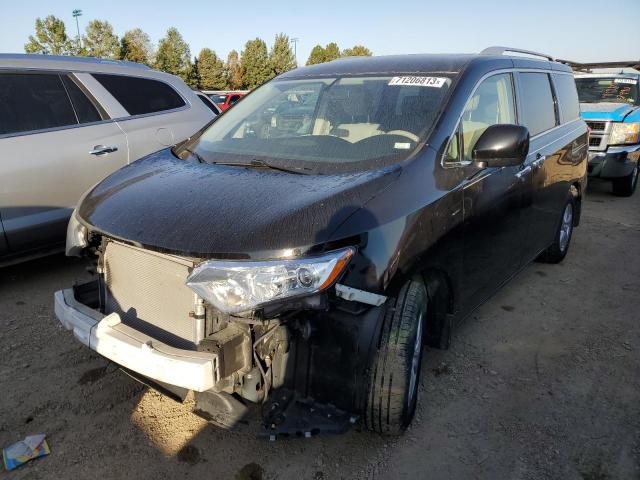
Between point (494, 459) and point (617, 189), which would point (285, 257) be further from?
point (617, 189)

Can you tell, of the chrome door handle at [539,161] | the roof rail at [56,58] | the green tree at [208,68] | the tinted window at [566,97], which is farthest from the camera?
the green tree at [208,68]

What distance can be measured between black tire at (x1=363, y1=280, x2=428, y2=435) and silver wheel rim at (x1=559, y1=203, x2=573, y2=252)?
3121 millimetres

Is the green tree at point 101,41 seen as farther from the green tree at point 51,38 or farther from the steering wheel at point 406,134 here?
the steering wheel at point 406,134

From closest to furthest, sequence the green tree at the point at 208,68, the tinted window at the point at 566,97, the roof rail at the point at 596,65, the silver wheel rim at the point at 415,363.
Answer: the silver wheel rim at the point at 415,363, the tinted window at the point at 566,97, the roof rail at the point at 596,65, the green tree at the point at 208,68

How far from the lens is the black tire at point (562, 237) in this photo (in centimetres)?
481

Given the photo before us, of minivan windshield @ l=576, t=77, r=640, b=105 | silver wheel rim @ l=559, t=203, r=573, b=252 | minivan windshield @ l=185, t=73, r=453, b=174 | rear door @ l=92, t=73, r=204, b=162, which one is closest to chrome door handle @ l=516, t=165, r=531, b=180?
minivan windshield @ l=185, t=73, r=453, b=174

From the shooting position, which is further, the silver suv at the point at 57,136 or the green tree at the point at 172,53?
the green tree at the point at 172,53

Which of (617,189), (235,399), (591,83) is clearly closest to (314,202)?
(235,399)

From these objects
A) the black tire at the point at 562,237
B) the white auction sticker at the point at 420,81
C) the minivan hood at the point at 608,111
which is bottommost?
the black tire at the point at 562,237

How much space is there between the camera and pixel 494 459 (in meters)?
2.45

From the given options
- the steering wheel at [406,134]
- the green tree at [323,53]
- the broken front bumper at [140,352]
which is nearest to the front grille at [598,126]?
the steering wheel at [406,134]

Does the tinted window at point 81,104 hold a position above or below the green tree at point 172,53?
below

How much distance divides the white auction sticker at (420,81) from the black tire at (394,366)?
1239 millimetres

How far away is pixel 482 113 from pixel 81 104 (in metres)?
3.50
